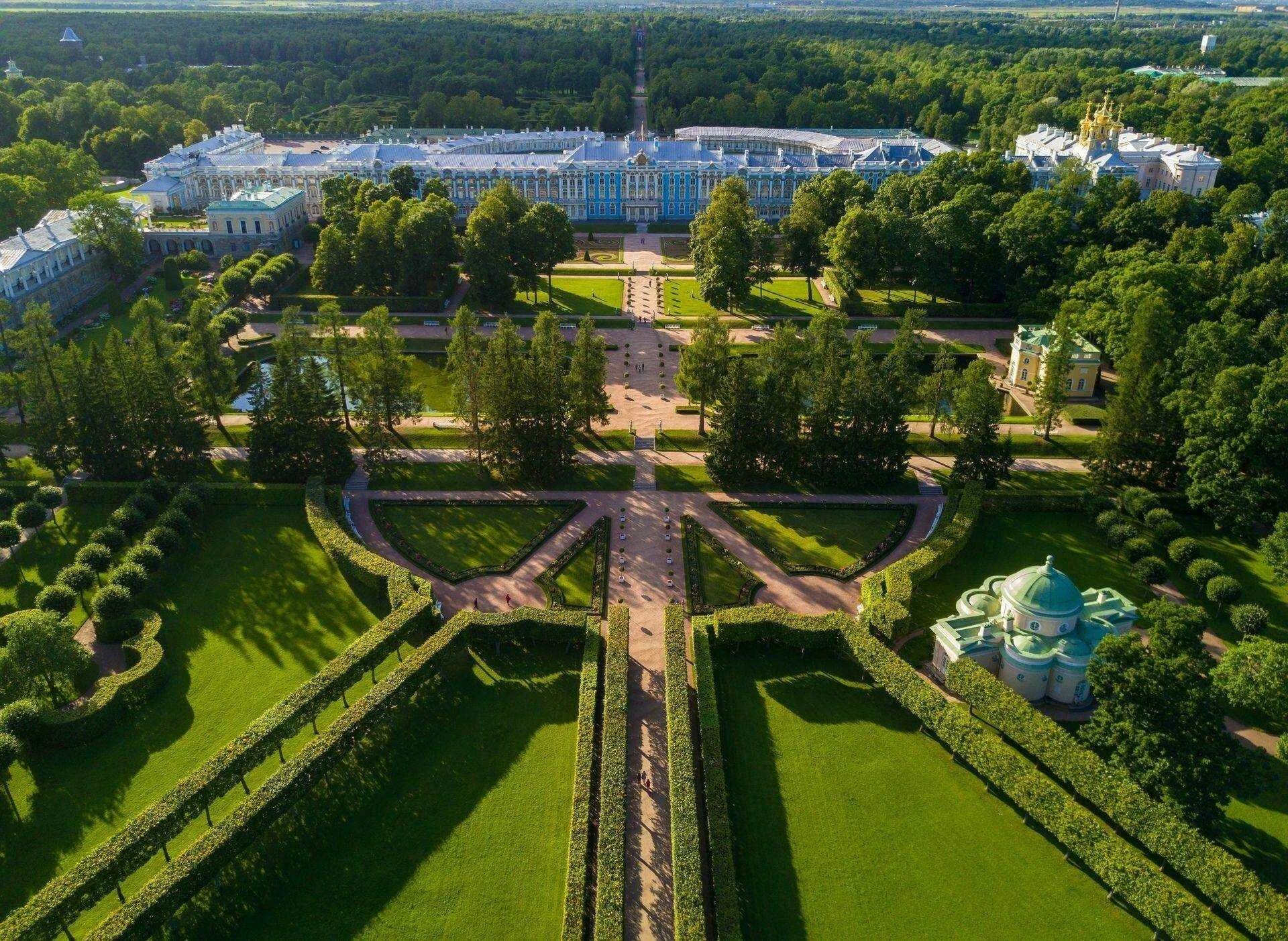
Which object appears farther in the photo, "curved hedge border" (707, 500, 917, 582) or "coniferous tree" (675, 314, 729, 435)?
"coniferous tree" (675, 314, 729, 435)

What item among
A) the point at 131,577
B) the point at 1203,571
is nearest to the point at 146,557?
the point at 131,577

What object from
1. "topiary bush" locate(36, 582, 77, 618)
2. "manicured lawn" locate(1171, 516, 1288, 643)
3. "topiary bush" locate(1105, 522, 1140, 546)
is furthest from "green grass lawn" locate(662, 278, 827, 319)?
"topiary bush" locate(36, 582, 77, 618)

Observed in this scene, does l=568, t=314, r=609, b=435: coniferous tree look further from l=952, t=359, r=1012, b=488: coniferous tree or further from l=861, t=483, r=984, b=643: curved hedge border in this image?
l=952, t=359, r=1012, b=488: coniferous tree

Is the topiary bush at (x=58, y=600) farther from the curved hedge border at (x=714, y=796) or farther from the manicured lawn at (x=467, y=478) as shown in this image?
the curved hedge border at (x=714, y=796)

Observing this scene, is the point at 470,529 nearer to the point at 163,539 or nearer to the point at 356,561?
the point at 356,561

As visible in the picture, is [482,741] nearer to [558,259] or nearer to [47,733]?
[47,733]
